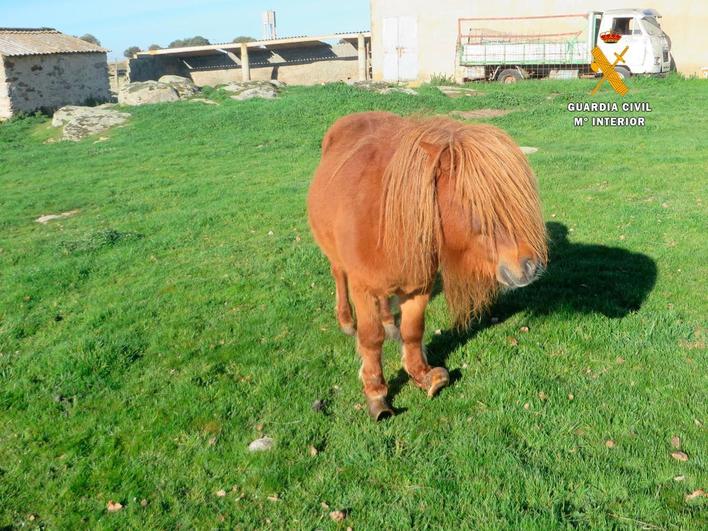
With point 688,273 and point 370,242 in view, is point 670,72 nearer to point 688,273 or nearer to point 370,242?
point 688,273

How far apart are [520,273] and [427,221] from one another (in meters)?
0.58

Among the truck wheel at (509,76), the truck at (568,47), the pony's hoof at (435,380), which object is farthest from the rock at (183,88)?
the pony's hoof at (435,380)

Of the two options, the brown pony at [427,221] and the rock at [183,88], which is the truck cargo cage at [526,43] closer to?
the rock at [183,88]

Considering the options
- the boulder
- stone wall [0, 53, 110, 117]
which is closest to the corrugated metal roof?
stone wall [0, 53, 110, 117]

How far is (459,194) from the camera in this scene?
3314 millimetres

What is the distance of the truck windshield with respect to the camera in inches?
1019

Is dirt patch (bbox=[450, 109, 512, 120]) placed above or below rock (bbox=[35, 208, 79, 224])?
above

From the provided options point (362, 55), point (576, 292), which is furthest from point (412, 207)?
point (362, 55)

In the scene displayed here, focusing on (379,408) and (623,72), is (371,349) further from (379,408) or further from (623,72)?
(623,72)

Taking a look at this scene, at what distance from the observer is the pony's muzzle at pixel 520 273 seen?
3.28 m

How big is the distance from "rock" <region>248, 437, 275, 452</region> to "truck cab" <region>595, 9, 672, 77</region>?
2601 cm

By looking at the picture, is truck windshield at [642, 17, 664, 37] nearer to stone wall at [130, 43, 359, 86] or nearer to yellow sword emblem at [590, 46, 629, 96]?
yellow sword emblem at [590, 46, 629, 96]

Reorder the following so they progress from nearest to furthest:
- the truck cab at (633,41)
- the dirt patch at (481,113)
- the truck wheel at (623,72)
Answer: the dirt patch at (481,113)
the truck wheel at (623,72)
the truck cab at (633,41)

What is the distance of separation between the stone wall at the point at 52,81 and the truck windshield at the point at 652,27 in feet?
82.4
